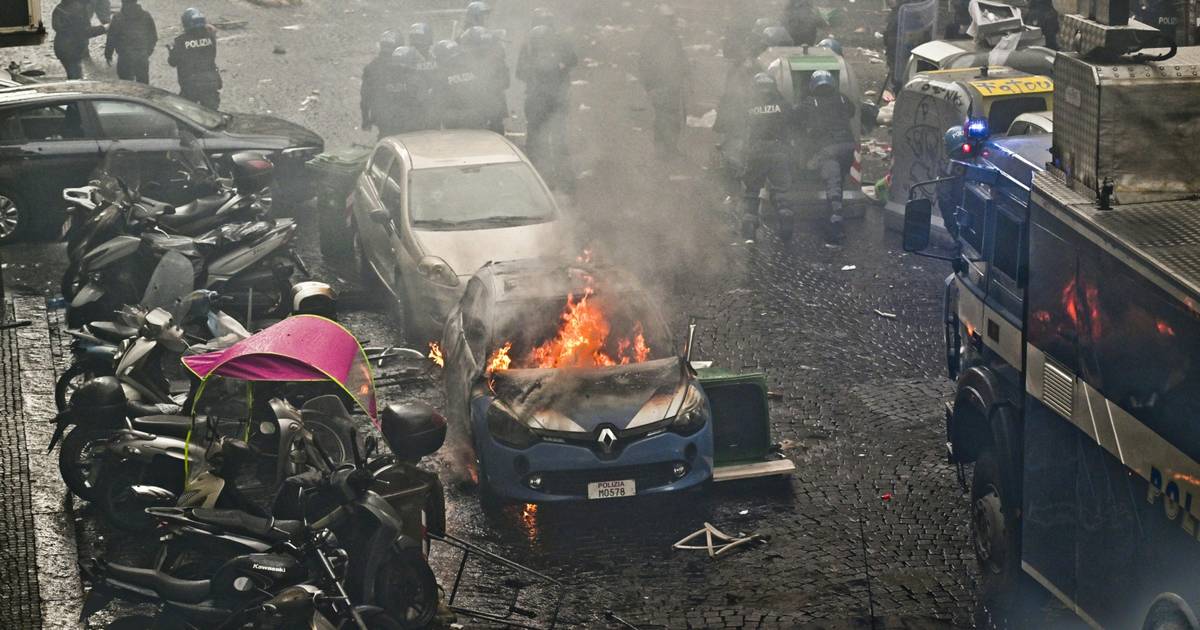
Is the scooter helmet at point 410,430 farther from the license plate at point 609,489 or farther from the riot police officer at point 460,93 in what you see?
the riot police officer at point 460,93

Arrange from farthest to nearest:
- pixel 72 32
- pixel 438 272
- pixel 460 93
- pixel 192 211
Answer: pixel 72 32
pixel 460 93
pixel 192 211
pixel 438 272

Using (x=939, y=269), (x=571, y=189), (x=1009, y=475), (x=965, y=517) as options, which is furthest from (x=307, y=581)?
(x=571, y=189)

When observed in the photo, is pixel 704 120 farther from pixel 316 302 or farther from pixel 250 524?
pixel 250 524

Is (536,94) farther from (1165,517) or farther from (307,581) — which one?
(1165,517)

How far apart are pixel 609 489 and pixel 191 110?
31.6 feet

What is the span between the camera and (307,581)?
24.2ft

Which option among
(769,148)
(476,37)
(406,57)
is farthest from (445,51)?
(769,148)

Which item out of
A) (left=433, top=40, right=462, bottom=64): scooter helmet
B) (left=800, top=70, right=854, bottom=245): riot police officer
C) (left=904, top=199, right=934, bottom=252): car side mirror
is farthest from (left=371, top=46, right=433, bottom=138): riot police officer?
(left=904, top=199, right=934, bottom=252): car side mirror

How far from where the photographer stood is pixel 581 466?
917 centimetres

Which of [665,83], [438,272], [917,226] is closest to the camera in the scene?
[917,226]

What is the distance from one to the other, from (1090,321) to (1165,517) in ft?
3.45

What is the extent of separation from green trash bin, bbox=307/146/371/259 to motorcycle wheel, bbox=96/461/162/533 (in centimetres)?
652

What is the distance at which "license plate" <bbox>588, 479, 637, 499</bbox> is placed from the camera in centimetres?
920

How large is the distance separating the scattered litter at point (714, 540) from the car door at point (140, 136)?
28.4 ft
